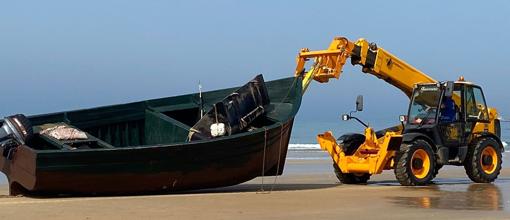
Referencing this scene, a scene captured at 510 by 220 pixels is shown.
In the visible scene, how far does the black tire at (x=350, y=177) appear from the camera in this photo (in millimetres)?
15539

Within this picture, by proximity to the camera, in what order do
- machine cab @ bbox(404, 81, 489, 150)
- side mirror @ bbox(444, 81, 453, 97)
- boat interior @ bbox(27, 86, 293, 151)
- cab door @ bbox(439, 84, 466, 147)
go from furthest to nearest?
cab door @ bbox(439, 84, 466, 147)
machine cab @ bbox(404, 81, 489, 150)
side mirror @ bbox(444, 81, 453, 97)
boat interior @ bbox(27, 86, 293, 151)

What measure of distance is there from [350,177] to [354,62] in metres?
2.34

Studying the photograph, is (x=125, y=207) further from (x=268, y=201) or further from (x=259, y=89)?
(x=259, y=89)

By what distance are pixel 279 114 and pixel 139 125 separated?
104 inches

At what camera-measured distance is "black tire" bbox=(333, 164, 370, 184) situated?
15.5 m

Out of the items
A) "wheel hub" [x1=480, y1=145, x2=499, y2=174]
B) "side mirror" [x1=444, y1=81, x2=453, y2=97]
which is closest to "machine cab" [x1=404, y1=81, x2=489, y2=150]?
"side mirror" [x1=444, y1=81, x2=453, y2=97]

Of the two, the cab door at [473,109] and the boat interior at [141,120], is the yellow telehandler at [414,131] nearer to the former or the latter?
the cab door at [473,109]

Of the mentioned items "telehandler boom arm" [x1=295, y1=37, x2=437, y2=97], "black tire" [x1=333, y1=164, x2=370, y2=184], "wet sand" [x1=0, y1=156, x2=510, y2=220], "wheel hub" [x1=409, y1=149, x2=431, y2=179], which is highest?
"telehandler boom arm" [x1=295, y1=37, x2=437, y2=97]

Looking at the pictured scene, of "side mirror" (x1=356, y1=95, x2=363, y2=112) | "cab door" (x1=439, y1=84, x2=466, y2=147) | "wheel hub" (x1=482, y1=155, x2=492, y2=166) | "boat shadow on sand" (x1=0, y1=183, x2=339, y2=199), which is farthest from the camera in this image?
"wheel hub" (x1=482, y1=155, x2=492, y2=166)

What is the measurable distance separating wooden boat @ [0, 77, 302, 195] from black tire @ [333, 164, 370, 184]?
78.1 inches

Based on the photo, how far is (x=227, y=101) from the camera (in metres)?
13.5

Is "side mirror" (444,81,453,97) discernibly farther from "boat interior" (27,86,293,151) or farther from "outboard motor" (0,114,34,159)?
"outboard motor" (0,114,34,159)

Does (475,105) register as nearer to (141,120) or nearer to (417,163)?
(417,163)

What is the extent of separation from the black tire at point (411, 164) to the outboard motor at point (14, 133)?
654 cm
